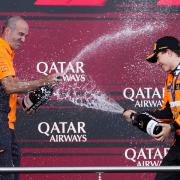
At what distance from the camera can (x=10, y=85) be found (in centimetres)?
628

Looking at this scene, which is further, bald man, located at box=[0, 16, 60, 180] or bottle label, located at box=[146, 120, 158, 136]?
bald man, located at box=[0, 16, 60, 180]

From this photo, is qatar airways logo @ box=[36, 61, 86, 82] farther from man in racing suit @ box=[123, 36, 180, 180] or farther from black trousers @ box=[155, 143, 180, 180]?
black trousers @ box=[155, 143, 180, 180]

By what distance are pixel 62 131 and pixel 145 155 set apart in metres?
0.71

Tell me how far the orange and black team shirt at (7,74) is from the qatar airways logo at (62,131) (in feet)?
2.29

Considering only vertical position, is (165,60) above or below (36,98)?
above

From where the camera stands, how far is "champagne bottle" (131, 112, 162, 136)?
6.14 meters

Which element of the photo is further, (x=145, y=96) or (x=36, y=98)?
(x=145, y=96)

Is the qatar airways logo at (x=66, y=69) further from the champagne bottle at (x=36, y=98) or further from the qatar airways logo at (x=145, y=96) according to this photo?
the champagne bottle at (x=36, y=98)

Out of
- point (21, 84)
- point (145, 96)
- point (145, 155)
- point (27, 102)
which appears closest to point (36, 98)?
point (27, 102)

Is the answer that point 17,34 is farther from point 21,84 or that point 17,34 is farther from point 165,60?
point 165,60

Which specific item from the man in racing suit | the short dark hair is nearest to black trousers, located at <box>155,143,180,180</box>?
the man in racing suit

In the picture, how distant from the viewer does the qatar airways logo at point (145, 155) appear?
728 cm

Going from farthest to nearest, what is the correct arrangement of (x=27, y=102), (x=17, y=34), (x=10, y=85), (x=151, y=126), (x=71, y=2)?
(x=71, y=2), (x=27, y=102), (x=17, y=34), (x=10, y=85), (x=151, y=126)

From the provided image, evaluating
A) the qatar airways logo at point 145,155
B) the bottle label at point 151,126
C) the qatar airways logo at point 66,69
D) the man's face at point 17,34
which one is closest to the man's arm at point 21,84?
the man's face at point 17,34
